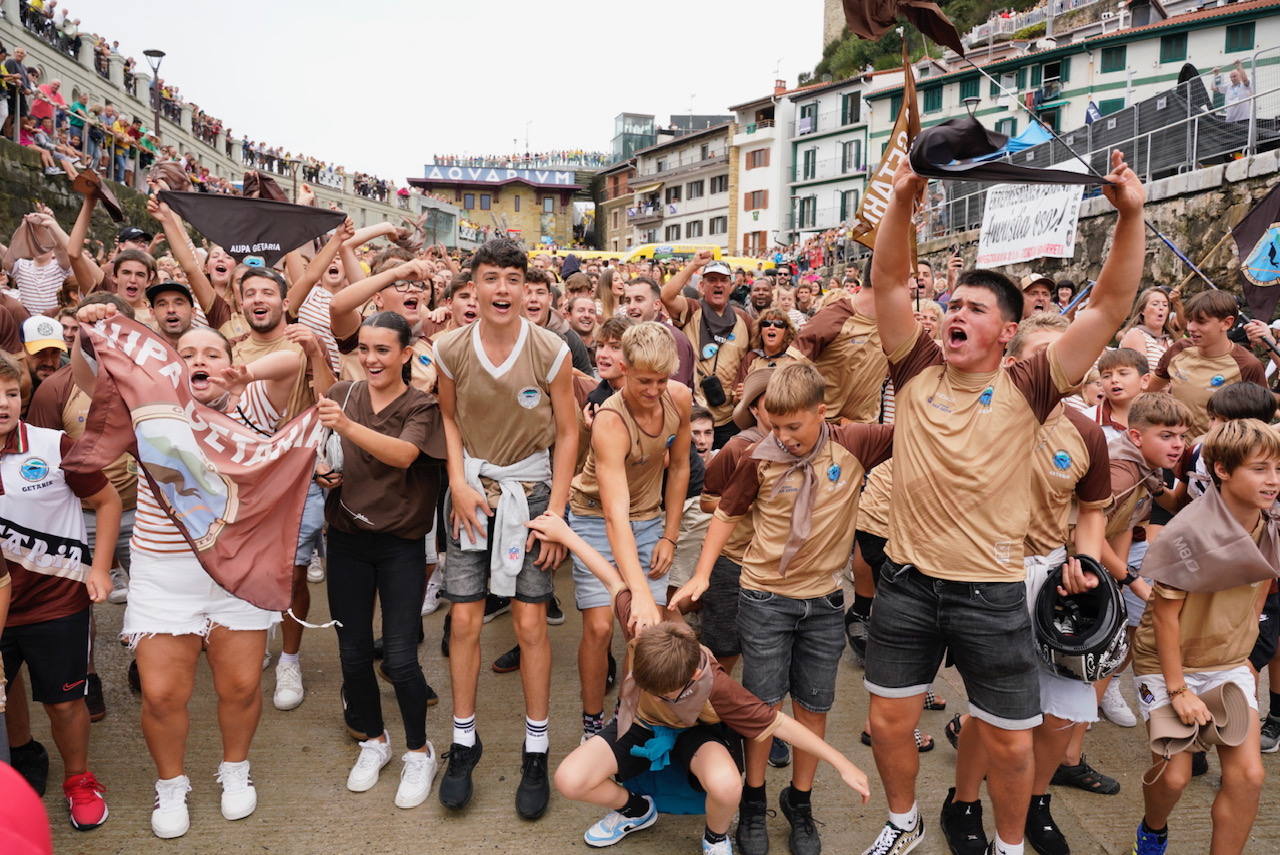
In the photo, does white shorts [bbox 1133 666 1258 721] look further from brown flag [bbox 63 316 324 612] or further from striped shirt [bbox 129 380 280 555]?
striped shirt [bbox 129 380 280 555]

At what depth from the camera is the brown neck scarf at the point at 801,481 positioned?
3.12 m

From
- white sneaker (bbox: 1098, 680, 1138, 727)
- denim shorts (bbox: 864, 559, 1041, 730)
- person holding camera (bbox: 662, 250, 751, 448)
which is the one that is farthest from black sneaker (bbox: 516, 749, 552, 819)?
person holding camera (bbox: 662, 250, 751, 448)

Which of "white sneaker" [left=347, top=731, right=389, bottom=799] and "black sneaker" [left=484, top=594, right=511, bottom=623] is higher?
"black sneaker" [left=484, top=594, right=511, bottom=623]

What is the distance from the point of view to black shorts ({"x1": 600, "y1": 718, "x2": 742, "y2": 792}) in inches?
120

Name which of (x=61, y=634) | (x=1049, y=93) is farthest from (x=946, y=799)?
(x=1049, y=93)

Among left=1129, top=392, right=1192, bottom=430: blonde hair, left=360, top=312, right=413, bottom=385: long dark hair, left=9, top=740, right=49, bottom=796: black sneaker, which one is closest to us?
left=9, top=740, right=49, bottom=796: black sneaker

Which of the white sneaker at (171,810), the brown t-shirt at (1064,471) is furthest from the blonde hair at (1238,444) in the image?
the white sneaker at (171,810)

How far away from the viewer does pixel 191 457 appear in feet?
10.3

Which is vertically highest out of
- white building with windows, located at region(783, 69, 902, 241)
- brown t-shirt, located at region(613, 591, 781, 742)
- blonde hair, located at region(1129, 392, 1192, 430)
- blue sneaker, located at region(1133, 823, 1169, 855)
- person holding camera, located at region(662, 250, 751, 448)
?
white building with windows, located at region(783, 69, 902, 241)

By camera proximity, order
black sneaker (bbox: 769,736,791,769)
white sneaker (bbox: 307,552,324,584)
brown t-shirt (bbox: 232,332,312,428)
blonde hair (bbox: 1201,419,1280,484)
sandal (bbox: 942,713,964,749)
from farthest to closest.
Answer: white sneaker (bbox: 307,552,324,584) < brown t-shirt (bbox: 232,332,312,428) < sandal (bbox: 942,713,964,749) < black sneaker (bbox: 769,736,791,769) < blonde hair (bbox: 1201,419,1280,484)

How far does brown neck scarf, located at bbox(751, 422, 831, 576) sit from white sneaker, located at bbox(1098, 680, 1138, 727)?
218 centimetres

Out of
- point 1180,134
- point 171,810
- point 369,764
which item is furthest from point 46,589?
point 1180,134

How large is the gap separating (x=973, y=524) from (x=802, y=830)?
134cm

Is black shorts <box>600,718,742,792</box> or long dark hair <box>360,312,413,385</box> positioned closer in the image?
black shorts <box>600,718,742,792</box>
